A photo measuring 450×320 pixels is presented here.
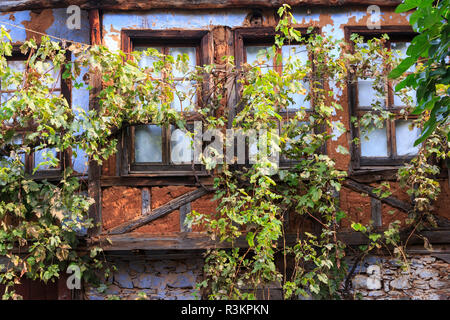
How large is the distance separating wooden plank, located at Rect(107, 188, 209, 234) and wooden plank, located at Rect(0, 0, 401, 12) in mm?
2067

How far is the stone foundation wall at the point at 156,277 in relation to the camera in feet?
18.8

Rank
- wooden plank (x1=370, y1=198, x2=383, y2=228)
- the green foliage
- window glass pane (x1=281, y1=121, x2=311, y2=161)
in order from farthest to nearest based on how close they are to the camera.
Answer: wooden plank (x1=370, y1=198, x2=383, y2=228)
window glass pane (x1=281, y1=121, x2=311, y2=161)
the green foliage

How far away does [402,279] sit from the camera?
576 cm

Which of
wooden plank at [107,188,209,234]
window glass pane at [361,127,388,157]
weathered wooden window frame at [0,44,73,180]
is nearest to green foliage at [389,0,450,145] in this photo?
window glass pane at [361,127,388,157]

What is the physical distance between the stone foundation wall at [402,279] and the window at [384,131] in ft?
3.62

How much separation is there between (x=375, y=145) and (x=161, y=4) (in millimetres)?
2870

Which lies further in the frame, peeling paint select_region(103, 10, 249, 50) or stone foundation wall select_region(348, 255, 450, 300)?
peeling paint select_region(103, 10, 249, 50)

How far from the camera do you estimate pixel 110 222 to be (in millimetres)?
5688

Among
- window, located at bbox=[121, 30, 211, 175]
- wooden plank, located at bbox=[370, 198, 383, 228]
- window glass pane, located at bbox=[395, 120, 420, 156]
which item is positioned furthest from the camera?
window glass pane, located at bbox=[395, 120, 420, 156]

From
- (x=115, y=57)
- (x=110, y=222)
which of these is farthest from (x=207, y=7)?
(x=110, y=222)

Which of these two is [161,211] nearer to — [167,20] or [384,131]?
[167,20]

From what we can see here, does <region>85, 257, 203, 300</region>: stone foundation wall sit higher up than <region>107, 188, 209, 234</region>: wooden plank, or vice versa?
<region>107, 188, 209, 234</region>: wooden plank

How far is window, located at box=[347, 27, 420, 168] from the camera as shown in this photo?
5973mm

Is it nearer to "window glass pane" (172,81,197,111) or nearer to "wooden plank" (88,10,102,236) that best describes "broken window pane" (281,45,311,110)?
"window glass pane" (172,81,197,111)
